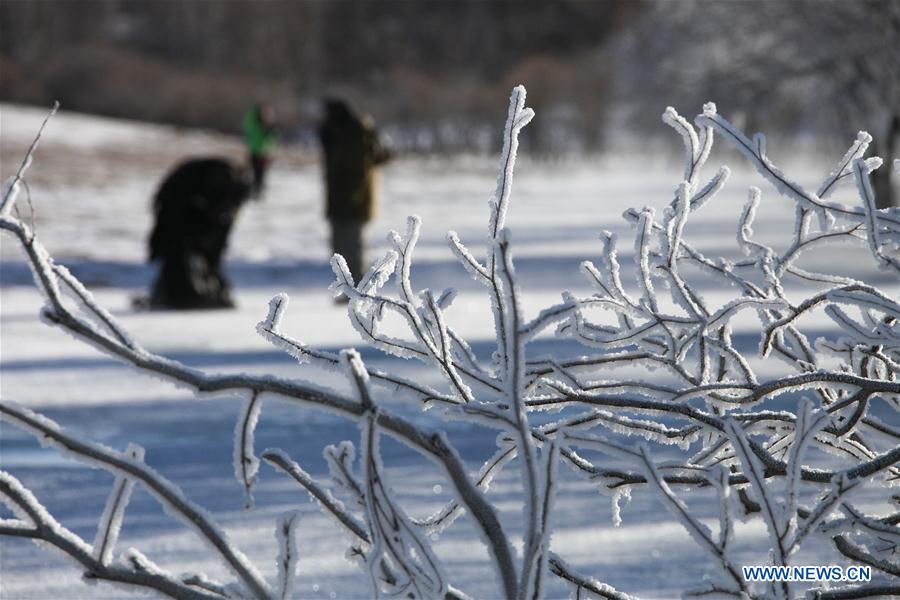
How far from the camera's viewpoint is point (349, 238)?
494 inches

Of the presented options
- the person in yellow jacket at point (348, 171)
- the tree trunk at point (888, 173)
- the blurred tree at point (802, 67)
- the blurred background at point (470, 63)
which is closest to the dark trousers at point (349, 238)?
the person in yellow jacket at point (348, 171)

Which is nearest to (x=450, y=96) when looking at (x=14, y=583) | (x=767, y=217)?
(x=767, y=217)

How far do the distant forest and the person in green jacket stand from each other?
2399 cm

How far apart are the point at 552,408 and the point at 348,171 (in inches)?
401

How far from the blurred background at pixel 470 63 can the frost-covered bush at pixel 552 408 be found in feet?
52.7

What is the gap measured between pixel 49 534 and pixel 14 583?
2.53 meters

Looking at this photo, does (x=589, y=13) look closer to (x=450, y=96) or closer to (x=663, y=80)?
(x=450, y=96)

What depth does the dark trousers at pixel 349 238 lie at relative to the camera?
12.5 metres

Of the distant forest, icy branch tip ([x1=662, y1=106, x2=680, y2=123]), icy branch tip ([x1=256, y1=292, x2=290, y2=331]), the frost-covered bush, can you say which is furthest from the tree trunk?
the distant forest

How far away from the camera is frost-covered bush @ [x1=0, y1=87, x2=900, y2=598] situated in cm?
184

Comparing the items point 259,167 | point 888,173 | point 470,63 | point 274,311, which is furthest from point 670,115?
point 470,63

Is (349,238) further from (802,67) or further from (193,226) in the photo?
(802,67)

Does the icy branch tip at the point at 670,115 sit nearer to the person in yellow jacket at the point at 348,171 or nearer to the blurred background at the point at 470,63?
the person in yellow jacket at the point at 348,171

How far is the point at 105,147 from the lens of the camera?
36.7 m
